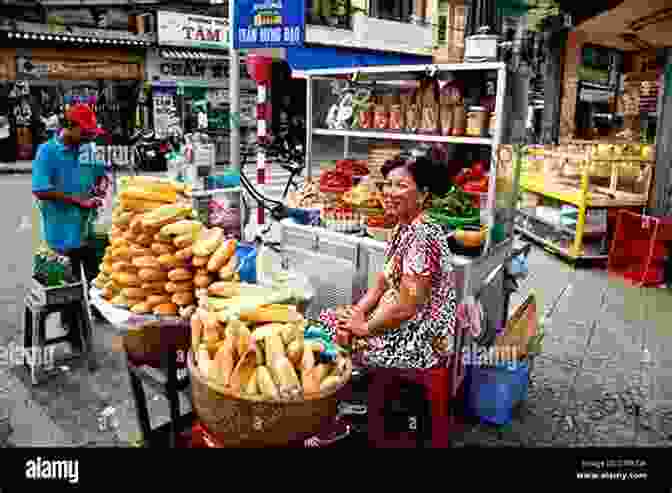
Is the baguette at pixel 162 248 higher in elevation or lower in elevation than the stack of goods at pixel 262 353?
higher

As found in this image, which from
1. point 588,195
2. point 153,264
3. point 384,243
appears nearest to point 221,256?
point 153,264

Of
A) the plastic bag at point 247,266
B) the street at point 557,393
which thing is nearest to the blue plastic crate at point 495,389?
the street at point 557,393

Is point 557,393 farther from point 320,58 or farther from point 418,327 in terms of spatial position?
point 320,58

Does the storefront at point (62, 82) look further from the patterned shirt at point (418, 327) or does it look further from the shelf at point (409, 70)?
the patterned shirt at point (418, 327)

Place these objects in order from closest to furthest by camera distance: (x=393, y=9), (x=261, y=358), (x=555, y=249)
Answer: (x=261, y=358), (x=555, y=249), (x=393, y=9)

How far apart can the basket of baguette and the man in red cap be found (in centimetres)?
264

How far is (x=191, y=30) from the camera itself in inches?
761

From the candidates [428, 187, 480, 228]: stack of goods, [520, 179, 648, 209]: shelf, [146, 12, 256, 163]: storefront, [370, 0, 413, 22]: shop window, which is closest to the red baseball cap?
[428, 187, 480, 228]: stack of goods

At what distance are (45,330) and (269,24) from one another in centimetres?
351

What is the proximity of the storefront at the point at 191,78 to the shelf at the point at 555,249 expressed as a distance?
12.9m

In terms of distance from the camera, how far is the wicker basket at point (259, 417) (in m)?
1.91

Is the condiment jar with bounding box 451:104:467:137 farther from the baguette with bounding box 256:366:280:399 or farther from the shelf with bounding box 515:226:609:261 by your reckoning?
the shelf with bounding box 515:226:609:261

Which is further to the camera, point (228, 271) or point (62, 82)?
point (62, 82)

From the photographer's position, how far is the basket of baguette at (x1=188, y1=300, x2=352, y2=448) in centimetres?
191
